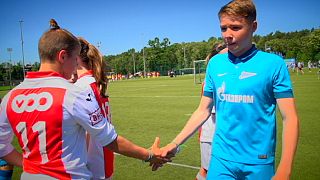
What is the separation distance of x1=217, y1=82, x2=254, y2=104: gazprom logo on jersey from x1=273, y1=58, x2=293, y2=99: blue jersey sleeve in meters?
0.21

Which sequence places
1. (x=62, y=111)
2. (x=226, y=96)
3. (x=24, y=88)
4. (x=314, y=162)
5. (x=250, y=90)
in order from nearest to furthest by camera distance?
(x=62, y=111)
(x=24, y=88)
(x=250, y=90)
(x=226, y=96)
(x=314, y=162)

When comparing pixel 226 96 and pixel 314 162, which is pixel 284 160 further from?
pixel 314 162

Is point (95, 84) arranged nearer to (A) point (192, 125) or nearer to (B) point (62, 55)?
(B) point (62, 55)

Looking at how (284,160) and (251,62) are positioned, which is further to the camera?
(251,62)

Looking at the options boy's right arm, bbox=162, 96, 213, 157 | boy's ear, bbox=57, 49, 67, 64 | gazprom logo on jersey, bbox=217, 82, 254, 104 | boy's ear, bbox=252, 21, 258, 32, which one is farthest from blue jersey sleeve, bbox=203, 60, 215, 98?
boy's ear, bbox=57, 49, 67, 64

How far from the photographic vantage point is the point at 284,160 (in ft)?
7.75

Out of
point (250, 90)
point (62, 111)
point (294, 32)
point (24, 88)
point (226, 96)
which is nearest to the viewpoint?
point (62, 111)

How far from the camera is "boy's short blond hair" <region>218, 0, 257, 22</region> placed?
2.68 metres

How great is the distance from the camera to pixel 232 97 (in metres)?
2.74

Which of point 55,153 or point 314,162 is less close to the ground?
point 55,153

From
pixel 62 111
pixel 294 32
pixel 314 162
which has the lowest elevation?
pixel 314 162

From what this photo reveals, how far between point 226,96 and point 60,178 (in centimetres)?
155

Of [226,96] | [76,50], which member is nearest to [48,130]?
[76,50]

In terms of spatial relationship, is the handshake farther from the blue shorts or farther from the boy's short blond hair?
the boy's short blond hair
